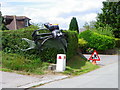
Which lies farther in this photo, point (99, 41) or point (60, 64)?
point (99, 41)

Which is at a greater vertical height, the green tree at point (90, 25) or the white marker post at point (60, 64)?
the green tree at point (90, 25)

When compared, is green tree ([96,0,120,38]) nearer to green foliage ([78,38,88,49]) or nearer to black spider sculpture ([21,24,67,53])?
green foliage ([78,38,88,49])

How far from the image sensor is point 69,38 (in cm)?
1507

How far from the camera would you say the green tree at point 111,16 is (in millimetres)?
39203

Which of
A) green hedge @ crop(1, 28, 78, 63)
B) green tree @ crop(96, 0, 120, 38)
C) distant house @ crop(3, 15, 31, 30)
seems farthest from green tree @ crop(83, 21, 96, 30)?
green hedge @ crop(1, 28, 78, 63)

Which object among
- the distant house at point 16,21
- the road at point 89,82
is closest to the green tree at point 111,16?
the distant house at point 16,21

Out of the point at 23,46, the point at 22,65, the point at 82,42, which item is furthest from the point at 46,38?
the point at 82,42

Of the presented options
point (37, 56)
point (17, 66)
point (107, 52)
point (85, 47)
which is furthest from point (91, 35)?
point (17, 66)

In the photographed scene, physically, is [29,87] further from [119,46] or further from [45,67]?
[119,46]

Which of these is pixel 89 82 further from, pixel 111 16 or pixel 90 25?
pixel 90 25

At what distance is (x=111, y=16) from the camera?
39469 millimetres

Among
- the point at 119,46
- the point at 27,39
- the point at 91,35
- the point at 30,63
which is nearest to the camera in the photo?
the point at 30,63

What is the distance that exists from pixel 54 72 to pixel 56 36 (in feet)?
8.10

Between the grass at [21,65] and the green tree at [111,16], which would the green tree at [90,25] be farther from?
the grass at [21,65]
